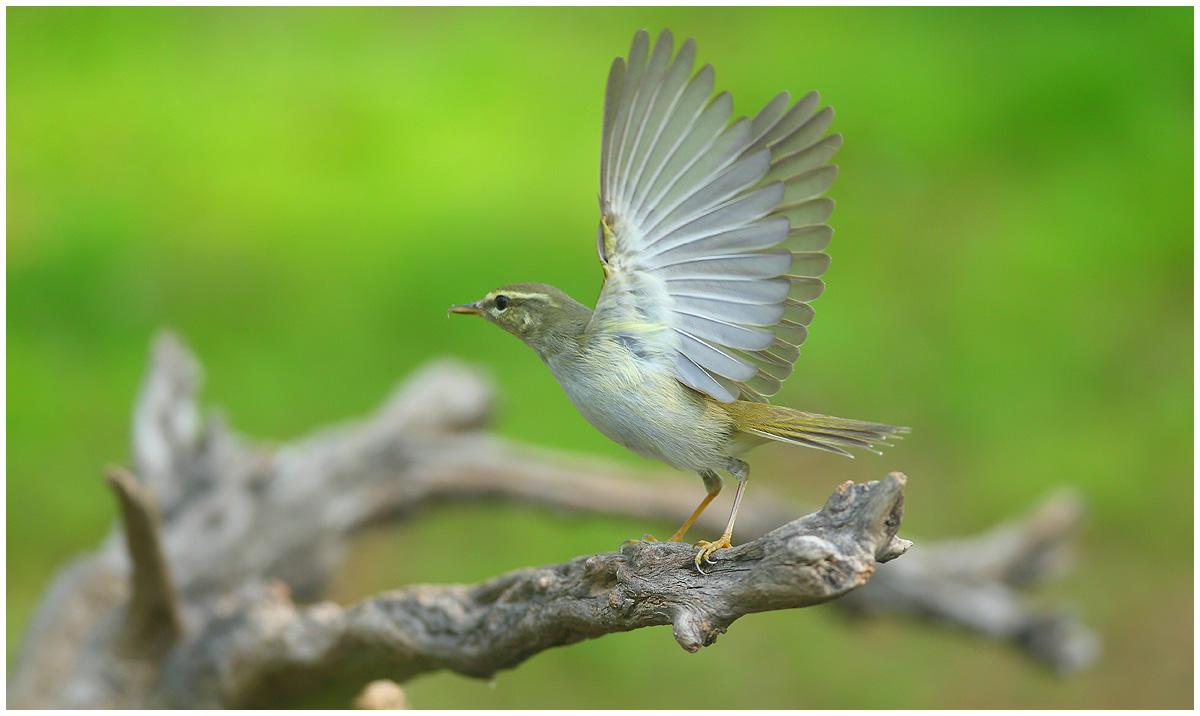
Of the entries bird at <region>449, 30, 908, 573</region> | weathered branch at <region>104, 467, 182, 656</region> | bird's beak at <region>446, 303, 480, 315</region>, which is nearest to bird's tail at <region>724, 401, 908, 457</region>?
bird at <region>449, 30, 908, 573</region>

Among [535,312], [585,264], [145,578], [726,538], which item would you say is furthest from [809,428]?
[585,264]

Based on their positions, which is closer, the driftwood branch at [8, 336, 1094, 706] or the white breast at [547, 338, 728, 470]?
the driftwood branch at [8, 336, 1094, 706]

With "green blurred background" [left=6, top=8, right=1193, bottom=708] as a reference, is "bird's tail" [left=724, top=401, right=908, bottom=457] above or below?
below

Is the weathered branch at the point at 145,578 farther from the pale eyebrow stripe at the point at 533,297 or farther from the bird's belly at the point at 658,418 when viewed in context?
the bird's belly at the point at 658,418

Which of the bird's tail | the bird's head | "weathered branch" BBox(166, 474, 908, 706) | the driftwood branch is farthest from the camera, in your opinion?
the bird's head

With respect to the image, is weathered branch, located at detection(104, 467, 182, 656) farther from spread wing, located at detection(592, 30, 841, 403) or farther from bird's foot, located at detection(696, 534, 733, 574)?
bird's foot, located at detection(696, 534, 733, 574)

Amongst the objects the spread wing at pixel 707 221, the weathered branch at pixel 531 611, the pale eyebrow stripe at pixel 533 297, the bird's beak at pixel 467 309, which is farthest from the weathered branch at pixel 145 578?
the spread wing at pixel 707 221

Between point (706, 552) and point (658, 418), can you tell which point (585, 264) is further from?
point (706, 552)
